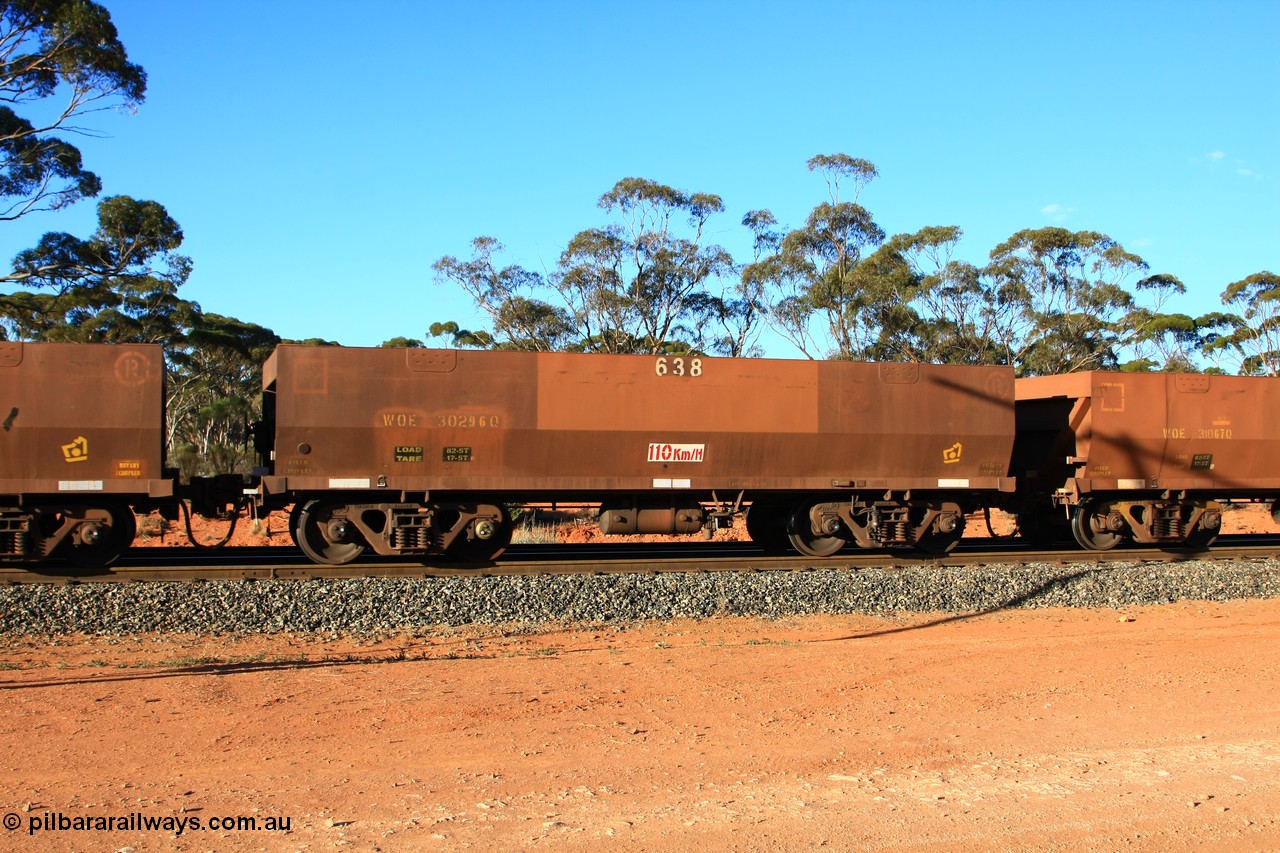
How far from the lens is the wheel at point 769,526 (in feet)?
49.9

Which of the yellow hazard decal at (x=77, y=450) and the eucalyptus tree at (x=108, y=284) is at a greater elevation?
the eucalyptus tree at (x=108, y=284)

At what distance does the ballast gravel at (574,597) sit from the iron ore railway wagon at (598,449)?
1.70 m

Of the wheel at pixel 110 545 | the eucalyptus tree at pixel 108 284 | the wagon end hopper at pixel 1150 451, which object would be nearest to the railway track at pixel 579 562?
the wheel at pixel 110 545

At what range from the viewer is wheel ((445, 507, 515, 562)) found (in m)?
13.5

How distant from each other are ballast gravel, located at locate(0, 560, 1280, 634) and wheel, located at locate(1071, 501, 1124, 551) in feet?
7.26

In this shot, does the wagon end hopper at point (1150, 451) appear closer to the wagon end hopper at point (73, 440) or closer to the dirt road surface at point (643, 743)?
the dirt road surface at point (643, 743)

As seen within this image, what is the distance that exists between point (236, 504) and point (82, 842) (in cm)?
947

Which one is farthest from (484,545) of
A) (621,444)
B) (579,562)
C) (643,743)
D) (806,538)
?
(643,743)

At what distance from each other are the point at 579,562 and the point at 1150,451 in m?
9.17

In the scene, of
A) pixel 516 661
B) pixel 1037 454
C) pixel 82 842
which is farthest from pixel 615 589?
pixel 1037 454

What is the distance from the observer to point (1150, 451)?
15609mm

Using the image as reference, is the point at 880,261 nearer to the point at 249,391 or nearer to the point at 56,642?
the point at 249,391

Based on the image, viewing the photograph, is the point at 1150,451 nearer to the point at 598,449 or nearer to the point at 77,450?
the point at 598,449

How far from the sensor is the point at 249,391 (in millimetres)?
54219
